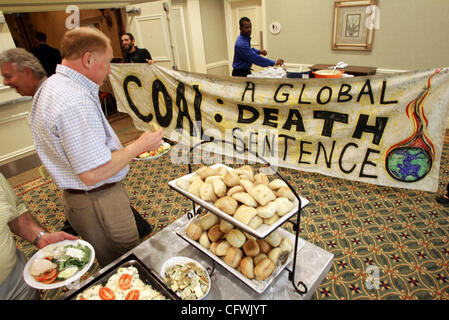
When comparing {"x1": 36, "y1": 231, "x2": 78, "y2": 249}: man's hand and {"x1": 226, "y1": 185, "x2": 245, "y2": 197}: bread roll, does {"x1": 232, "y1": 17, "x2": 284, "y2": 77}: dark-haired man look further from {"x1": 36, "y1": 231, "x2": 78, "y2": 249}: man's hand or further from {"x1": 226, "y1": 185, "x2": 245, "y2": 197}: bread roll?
{"x1": 36, "y1": 231, "x2": 78, "y2": 249}: man's hand

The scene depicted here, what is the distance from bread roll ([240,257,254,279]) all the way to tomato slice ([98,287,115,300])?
1.80 ft

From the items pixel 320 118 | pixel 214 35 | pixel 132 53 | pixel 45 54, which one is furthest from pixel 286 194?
pixel 214 35

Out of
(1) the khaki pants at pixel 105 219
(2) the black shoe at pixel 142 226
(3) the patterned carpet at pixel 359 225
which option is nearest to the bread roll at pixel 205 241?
(1) the khaki pants at pixel 105 219

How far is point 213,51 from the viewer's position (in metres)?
7.18

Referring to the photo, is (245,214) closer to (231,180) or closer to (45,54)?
(231,180)

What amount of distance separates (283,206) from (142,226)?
1.87 m

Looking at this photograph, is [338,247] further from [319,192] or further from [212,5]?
[212,5]

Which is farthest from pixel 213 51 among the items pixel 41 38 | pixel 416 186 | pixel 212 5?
pixel 416 186

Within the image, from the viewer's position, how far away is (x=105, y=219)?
1.59m

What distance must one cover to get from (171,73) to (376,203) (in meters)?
2.88

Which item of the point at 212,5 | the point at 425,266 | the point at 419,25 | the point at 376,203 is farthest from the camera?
the point at 212,5

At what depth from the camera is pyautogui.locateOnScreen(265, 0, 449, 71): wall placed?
160 inches

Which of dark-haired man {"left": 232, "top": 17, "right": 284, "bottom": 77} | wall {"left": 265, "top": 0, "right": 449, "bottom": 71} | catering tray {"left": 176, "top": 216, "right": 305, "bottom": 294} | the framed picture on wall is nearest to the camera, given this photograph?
catering tray {"left": 176, "top": 216, "right": 305, "bottom": 294}

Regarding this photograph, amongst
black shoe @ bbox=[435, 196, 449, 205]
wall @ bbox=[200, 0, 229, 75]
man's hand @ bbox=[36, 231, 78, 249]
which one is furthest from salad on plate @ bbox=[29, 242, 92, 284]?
wall @ bbox=[200, 0, 229, 75]
